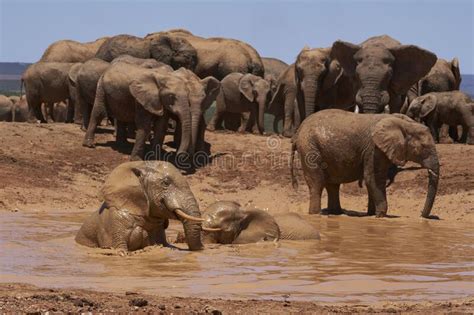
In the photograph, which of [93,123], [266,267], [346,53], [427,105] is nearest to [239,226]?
[266,267]

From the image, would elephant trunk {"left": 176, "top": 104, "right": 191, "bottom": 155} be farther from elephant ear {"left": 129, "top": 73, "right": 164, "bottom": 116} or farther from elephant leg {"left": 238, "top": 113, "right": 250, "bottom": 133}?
elephant leg {"left": 238, "top": 113, "right": 250, "bottom": 133}

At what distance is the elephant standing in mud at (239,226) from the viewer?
13906 millimetres

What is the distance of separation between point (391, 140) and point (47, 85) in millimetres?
13304

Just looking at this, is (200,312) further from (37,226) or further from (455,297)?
(37,226)

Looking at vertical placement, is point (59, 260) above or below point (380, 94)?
below

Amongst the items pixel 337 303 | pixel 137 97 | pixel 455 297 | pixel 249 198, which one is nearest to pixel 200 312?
pixel 337 303

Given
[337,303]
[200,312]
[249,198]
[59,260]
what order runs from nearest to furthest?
1. [200,312]
2. [337,303]
3. [59,260]
4. [249,198]

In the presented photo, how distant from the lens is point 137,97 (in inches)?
904

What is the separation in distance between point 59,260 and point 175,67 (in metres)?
18.4

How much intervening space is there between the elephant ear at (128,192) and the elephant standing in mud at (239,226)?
36.4 inches

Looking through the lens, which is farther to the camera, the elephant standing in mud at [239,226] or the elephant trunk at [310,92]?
the elephant trunk at [310,92]

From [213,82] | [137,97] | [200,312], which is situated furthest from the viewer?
[213,82]

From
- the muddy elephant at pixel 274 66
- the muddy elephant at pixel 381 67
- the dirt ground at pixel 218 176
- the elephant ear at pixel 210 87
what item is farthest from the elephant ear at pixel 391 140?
the muddy elephant at pixel 274 66

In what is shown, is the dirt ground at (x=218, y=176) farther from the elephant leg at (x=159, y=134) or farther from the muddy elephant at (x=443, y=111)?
the muddy elephant at (x=443, y=111)
